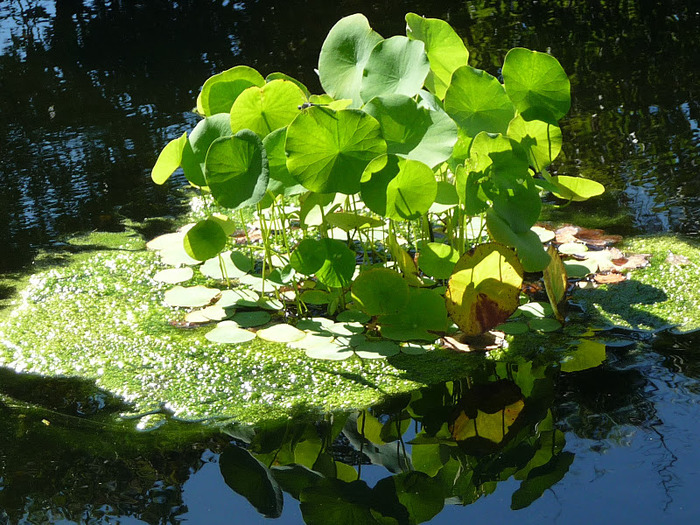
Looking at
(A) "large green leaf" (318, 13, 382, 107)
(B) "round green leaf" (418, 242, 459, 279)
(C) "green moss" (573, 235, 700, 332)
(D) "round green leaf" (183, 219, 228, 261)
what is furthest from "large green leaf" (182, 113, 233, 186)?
(C) "green moss" (573, 235, 700, 332)

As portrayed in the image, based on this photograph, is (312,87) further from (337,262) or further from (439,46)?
(337,262)

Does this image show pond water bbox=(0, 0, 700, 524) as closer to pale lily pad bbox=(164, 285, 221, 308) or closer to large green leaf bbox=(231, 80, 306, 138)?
pale lily pad bbox=(164, 285, 221, 308)

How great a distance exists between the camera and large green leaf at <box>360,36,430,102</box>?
1438mm

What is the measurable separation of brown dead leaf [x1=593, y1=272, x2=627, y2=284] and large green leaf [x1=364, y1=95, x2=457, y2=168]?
47 centimetres

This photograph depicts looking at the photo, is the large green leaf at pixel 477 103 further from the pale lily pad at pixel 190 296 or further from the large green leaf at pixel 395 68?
the pale lily pad at pixel 190 296

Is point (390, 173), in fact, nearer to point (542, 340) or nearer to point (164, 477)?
point (542, 340)

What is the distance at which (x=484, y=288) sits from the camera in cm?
137

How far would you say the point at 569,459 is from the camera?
3.46 ft

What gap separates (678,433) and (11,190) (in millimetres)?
1960

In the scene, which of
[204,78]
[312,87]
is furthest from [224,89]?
[204,78]

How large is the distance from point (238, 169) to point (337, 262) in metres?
0.26

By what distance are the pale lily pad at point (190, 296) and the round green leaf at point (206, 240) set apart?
0.44 feet

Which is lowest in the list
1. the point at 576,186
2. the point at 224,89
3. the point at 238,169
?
the point at 576,186

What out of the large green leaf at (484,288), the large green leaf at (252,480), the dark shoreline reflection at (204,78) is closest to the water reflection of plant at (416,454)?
the large green leaf at (252,480)
